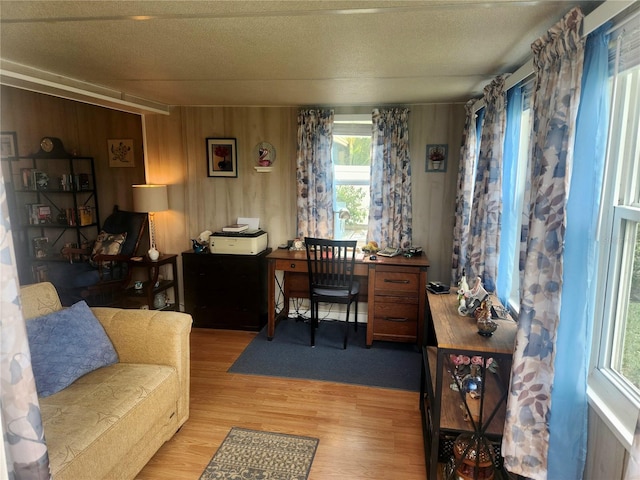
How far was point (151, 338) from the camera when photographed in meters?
2.18

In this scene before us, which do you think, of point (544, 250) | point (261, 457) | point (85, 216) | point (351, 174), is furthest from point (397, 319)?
point (85, 216)

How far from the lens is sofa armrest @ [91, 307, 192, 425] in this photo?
7.13 ft

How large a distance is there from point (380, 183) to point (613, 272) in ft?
8.06

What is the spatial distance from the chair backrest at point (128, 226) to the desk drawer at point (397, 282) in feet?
8.20

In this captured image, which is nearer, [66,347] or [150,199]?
[66,347]

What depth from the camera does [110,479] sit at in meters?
1.68

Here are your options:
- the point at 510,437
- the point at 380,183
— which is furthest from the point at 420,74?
the point at 510,437

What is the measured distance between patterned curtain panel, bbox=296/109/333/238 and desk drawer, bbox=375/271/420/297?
0.82 metres

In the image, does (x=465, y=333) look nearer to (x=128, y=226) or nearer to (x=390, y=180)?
(x=390, y=180)

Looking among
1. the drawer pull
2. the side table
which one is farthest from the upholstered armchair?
the drawer pull

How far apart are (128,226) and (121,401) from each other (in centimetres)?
274

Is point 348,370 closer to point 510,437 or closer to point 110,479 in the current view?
point 510,437

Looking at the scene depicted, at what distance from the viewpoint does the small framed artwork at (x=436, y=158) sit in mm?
3707

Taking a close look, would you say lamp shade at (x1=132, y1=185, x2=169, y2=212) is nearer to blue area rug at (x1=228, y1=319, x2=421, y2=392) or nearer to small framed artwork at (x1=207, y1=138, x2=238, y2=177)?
small framed artwork at (x1=207, y1=138, x2=238, y2=177)
